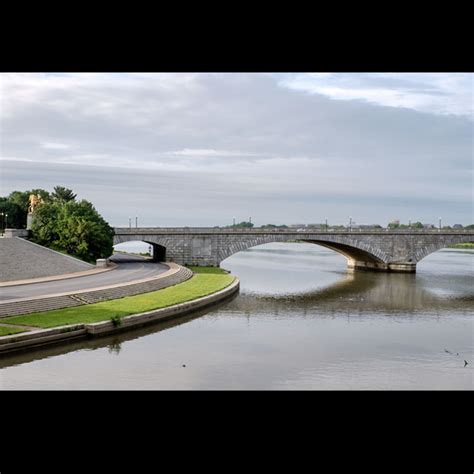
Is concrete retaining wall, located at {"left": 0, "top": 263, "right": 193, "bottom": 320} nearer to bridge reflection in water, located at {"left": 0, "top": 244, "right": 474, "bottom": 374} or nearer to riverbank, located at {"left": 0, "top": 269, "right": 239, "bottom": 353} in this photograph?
riverbank, located at {"left": 0, "top": 269, "right": 239, "bottom": 353}

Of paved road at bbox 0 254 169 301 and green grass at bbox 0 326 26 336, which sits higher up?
paved road at bbox 0 254 169 301

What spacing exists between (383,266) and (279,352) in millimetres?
48637

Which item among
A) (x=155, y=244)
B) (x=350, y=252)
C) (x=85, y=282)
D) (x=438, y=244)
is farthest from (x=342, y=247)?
(x=85, y=282)

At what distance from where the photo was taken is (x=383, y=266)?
6906cm

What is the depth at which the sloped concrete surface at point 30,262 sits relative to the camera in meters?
40.7

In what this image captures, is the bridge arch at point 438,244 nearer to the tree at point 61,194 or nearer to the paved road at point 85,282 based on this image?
the paved road at point 85,282

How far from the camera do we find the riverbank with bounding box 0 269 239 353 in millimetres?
23312

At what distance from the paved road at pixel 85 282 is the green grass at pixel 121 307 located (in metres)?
3.73

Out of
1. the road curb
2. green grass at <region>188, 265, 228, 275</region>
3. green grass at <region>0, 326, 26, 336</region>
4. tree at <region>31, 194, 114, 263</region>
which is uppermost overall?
tree at <region>31, 194, 114, 263</region>

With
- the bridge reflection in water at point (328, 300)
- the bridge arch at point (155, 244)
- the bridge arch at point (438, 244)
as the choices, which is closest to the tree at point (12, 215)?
the bridge arch at point (155, 244)

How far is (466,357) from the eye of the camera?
77.4ft

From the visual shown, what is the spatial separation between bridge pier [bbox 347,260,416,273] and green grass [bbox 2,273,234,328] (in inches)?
1247

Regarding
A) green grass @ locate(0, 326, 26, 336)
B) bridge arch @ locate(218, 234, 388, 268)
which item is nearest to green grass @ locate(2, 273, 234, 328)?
green grass @ locate(0, 326, 26, 336)
